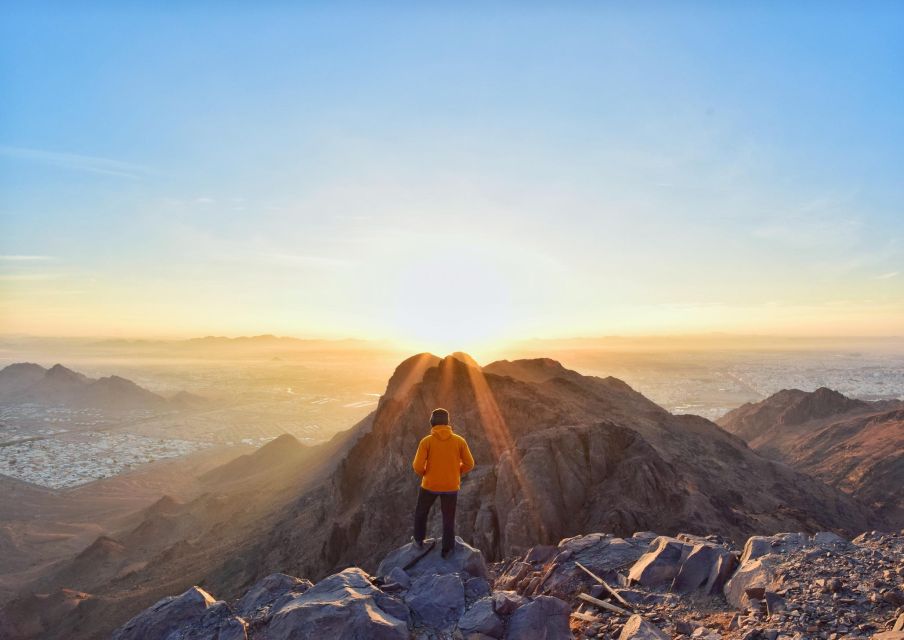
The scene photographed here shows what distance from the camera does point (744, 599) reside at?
7.45 meters

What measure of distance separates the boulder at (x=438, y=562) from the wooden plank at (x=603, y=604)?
199 centimetres

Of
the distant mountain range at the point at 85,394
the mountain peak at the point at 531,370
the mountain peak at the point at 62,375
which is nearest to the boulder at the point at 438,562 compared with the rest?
the mountain peak at the point at 531,370

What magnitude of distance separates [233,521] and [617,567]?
41.9 meters

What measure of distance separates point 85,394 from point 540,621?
181 metres

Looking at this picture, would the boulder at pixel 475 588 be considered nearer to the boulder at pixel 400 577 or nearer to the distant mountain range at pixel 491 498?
the boulder at pixel 400 577

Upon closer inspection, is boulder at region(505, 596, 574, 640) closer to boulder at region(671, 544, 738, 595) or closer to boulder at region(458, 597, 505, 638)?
boulder at region(458, 597, 505, 638)

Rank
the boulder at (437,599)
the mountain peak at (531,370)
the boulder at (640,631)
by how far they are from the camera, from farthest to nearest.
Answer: the mountain peak at (531,370) → the boulder at (437,599) → the boulder at (640,631)

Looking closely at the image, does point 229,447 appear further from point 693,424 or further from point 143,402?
point 693,424

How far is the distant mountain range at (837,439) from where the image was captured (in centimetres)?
3738

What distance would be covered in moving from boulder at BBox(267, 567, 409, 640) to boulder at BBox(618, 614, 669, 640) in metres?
3.29

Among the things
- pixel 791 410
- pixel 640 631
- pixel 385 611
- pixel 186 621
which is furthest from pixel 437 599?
pixel 791 410

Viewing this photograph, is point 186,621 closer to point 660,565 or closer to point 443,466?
point 443,466

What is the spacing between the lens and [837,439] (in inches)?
1944

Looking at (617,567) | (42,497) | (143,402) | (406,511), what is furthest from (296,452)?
(143,402)
